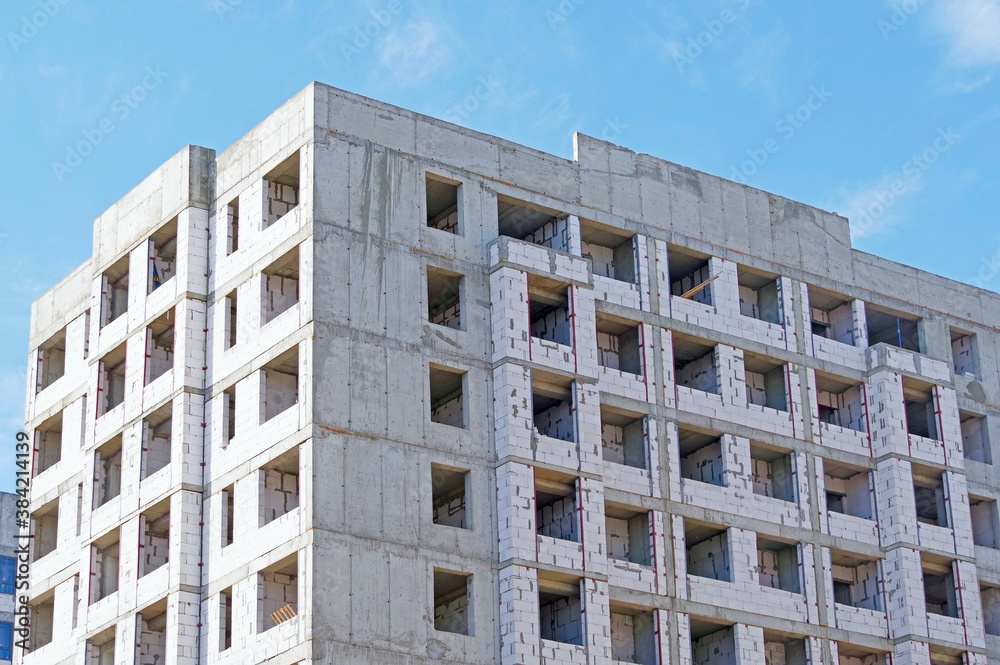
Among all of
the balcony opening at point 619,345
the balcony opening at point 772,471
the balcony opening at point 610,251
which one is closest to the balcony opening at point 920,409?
the balcony opening at point 772,471

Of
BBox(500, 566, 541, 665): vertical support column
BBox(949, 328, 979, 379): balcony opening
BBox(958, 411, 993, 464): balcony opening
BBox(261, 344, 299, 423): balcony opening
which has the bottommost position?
BBox(500, 566, 541, 665): vertical support column

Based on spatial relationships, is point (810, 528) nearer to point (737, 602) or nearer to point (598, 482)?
point (737, 602)

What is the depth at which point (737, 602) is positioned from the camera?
250 feet

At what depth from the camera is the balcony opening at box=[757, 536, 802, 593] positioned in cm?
7906

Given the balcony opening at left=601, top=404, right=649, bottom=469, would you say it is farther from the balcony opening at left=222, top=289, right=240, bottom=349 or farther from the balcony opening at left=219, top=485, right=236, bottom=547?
the balcony opening at left=222, top=289, right=240, bottom=349

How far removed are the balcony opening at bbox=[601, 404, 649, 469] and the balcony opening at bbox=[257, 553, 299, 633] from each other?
13.6 m

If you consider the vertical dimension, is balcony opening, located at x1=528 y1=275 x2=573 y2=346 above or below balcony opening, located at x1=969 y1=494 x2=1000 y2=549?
above

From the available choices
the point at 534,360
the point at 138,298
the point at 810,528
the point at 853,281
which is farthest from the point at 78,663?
the point at 853,281

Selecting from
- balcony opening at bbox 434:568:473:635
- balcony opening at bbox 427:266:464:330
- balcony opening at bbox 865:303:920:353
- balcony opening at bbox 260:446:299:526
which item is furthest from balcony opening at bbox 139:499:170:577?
balcony opening at bbox 865:303:920:353

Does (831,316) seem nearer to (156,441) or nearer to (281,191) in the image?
(281,191)

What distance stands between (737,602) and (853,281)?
17258 mm

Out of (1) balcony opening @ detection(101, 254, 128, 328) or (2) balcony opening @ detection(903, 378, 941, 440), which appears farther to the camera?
(2) balcony opening @ detection(903, 378, 941, 440)

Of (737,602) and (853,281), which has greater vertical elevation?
(853,281)

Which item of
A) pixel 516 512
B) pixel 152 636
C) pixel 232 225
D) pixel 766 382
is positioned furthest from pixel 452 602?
pixel 766 382
